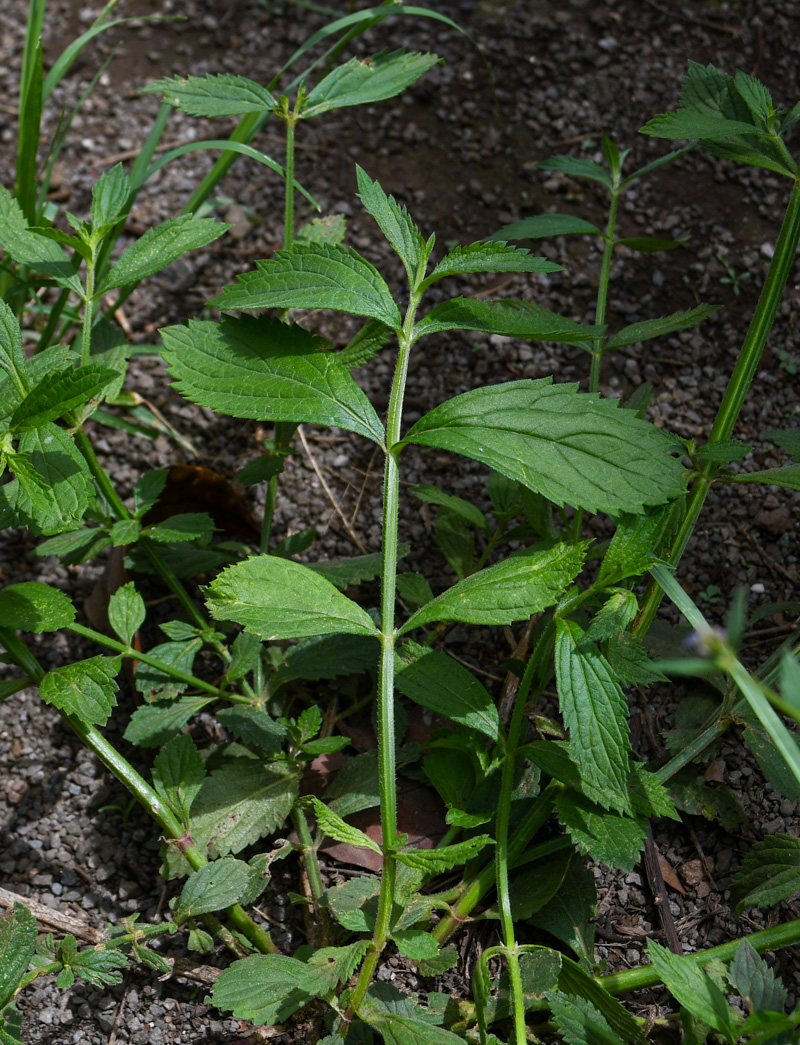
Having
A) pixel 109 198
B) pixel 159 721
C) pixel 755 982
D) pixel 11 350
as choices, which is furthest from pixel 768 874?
pixel 109 198

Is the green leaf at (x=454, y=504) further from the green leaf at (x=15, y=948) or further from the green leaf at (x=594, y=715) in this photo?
the green leaf at (x=15, y=948)

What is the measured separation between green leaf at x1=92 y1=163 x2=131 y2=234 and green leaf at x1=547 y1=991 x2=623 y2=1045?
1.53m

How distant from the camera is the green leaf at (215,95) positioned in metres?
1.74

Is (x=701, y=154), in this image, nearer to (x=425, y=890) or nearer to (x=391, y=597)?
(x=391, y=597)

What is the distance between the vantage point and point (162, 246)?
5.44 feet

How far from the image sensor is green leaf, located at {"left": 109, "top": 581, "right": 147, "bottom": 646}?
1.65 m

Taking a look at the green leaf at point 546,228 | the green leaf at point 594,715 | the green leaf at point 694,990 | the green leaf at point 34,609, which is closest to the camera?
the green leaf at point 694,990

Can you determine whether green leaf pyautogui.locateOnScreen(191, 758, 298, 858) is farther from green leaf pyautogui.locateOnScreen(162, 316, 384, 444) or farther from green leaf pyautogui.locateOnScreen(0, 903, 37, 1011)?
green leaf pyautogui.locateOnScreen(162, 316, 384, 444)

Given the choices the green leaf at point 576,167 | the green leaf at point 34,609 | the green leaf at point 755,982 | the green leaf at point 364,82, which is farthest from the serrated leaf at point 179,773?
the green leaf at point 576,167

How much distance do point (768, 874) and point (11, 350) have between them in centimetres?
156

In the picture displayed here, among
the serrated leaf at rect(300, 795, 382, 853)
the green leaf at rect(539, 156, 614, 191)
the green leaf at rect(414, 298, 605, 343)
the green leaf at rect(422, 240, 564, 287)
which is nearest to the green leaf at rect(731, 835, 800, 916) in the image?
the serrated leaf at rect(300, 795, 382, 853)

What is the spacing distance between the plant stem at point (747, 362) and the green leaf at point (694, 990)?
549mm

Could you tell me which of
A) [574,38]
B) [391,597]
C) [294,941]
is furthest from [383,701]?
[574,38]

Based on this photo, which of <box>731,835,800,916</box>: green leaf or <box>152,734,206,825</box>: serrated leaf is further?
<box>152,734,206,825</box>: serrated leaf
